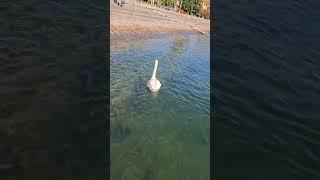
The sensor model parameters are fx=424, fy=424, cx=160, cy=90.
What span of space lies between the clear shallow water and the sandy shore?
2235 mm
